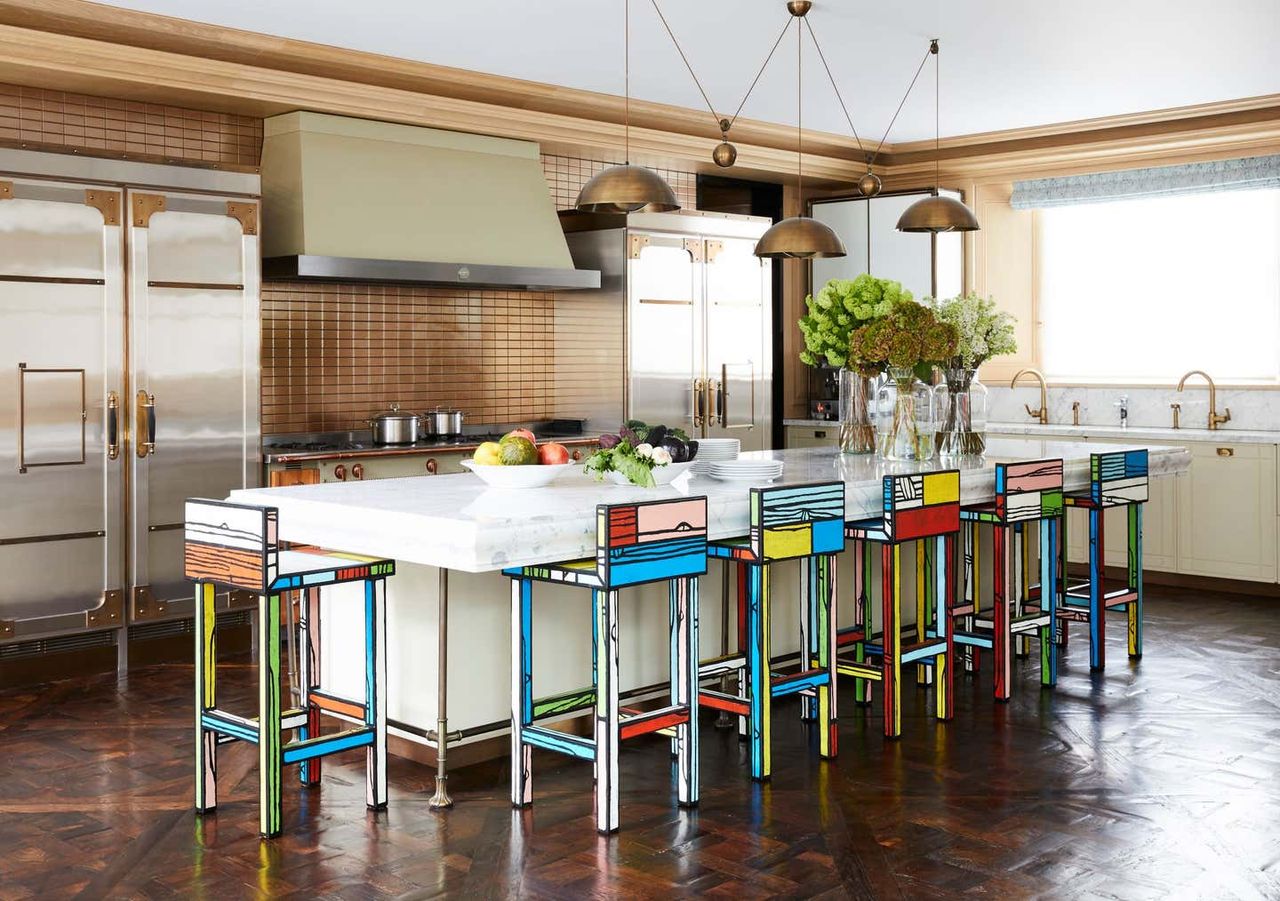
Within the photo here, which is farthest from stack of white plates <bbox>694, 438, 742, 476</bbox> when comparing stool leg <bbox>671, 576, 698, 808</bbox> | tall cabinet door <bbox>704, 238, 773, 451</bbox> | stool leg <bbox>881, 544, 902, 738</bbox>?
tall cabinet door <bbox>704, 238, 773, 451</bbox>

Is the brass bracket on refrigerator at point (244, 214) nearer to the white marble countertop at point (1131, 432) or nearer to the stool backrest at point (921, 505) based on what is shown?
the stool backrest at point (921, 505)

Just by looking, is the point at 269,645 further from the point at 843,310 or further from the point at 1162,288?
the point at 1162,288

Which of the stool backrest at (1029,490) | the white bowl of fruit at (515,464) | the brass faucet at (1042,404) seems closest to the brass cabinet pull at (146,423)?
the white bowl of fruit at (515,464)

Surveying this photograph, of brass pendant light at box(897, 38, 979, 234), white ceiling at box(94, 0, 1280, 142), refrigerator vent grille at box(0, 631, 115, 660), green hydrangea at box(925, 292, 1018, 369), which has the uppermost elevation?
white ceiling at box(94, 0, 1280, 142)

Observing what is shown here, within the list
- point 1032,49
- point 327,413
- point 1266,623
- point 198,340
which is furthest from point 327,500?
point 1266,623

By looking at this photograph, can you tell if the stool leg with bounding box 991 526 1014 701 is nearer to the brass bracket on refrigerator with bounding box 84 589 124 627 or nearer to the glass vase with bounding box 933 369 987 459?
the glass vase with bounding box 933 369 987 459

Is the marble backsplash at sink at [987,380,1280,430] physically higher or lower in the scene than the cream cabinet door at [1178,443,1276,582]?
higher

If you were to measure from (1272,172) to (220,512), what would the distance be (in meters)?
6.43

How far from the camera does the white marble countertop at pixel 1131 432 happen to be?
7.47m

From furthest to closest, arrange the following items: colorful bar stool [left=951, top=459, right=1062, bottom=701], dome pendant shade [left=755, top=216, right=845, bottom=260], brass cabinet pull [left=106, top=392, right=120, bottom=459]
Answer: brass cabinet pull [left=106, top=392, right=120, bottom=459], dome pendant shade [left=755, top=216, right=845, bottom=260], colorful bar stool [left=951, top=459, right=1062, bottom=701]

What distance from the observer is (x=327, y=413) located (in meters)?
6.87

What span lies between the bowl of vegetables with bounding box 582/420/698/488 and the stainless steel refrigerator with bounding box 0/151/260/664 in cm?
235

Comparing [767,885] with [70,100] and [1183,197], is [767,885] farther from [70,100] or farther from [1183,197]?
[1183,197]

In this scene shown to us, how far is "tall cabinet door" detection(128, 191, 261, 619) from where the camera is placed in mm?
5711
